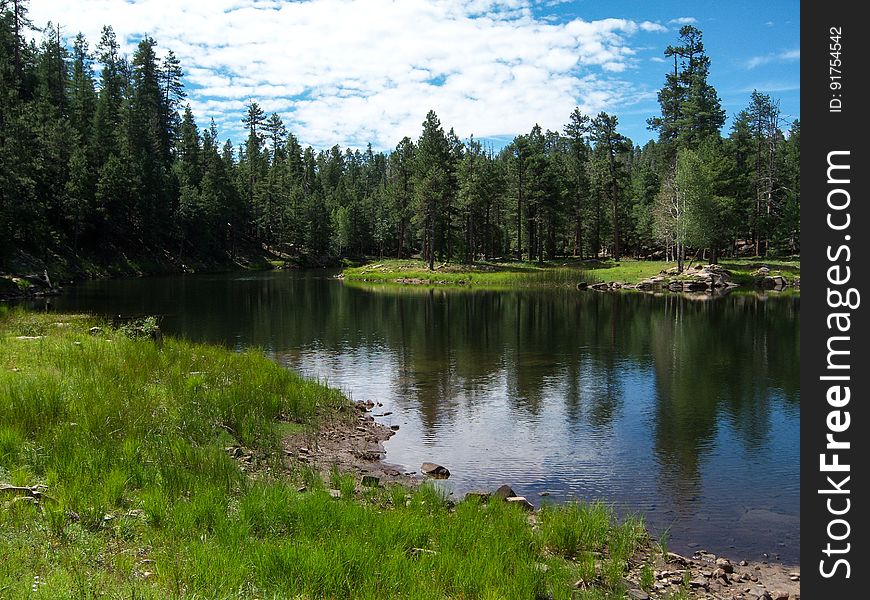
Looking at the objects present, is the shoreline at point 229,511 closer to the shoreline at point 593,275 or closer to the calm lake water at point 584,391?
the calm lake water at point 584,391

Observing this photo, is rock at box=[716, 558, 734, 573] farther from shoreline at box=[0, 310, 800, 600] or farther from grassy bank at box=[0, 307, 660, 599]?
grassy bank at box=[0, 307, 660, 599]

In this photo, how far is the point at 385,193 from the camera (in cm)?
13538

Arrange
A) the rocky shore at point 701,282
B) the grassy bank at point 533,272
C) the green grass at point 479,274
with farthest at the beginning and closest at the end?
the green grass at point 479,274, the grassy bank at point 533,272, the rocky shore at point 701,282

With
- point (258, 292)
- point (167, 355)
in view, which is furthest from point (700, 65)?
point (167, 355)

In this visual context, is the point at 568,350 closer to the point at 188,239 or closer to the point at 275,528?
the point at 275,528

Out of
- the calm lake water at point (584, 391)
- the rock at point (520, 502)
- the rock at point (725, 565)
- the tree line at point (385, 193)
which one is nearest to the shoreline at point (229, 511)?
the rock at point (725, 565)

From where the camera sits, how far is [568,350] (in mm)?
31734

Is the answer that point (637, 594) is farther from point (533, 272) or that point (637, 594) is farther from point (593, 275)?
point (533, 272)

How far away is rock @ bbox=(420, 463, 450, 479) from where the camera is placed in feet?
47.3

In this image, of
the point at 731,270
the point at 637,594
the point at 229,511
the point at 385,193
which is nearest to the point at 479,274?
the point at 731,270

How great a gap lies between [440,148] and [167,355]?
73.7 m

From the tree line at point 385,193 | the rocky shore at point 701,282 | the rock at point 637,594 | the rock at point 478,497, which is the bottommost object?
the rock at point 637,594

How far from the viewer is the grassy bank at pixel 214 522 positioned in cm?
668

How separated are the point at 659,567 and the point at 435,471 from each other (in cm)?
608
